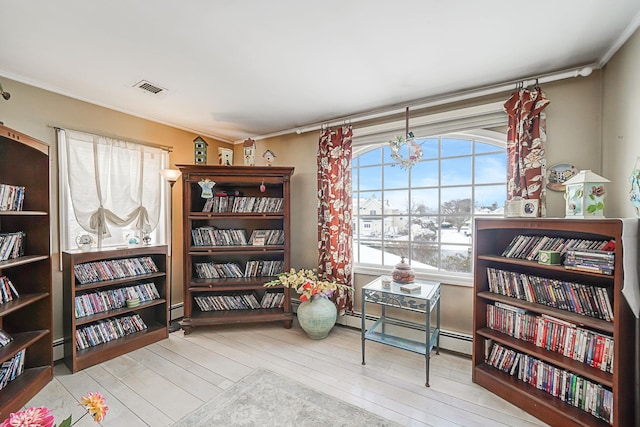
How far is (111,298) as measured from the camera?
2.67m

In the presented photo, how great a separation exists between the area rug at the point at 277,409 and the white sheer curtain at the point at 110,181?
2.00 m

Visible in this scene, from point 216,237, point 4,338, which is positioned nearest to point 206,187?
point 216,237

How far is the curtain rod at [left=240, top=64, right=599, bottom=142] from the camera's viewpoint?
2.00 meters

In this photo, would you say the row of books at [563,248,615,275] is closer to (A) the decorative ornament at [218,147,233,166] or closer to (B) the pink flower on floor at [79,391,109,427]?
(B) the pink flower on floor at [79,391,109,427]

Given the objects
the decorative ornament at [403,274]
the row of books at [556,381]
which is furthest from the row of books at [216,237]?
the row of books at [556,381]

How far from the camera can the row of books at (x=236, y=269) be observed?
328 centimetres

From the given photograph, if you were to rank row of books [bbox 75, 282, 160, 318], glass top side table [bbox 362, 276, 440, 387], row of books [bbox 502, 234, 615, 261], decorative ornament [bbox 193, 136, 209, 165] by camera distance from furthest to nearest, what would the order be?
1. decorative ornament [bbox 193, 136, 209, 165]
2. row of books [bbox 75, 282, 160, 318]
3. glass top side table [bbox 362, 276, 440, 387]
4. row of books [bbox 502, 234, 615, 261]

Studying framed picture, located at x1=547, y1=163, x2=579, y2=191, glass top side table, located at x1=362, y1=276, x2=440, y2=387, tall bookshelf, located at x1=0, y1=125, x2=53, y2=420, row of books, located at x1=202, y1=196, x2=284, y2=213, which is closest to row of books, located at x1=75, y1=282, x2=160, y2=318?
tall bookshelf, located at x1=0, y1=125, x2=53, y2=420

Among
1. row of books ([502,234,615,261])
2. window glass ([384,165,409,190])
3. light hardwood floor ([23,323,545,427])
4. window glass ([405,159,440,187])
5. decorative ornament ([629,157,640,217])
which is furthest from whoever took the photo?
window glass ([384,165,409,190])

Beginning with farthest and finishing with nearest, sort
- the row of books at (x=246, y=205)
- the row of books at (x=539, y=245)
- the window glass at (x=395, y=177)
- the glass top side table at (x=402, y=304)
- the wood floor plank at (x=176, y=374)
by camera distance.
Answer: the row of books at (x=246, y=205) → the window glass at (x=395, y=177) → the glass top side table at (x=402, y=304) → the wood floor plank at (x=176, y=374) → the row of books at (x=539, y=245)

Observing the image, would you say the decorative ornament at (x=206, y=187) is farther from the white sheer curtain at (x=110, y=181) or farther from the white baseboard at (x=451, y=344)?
the white baseboard at (x=451, y=344)

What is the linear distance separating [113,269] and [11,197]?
0.98 metres

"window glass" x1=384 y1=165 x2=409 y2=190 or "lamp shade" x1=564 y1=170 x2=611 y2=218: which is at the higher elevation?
"window glass" x1=384 y1=165 x2=409 y2=190

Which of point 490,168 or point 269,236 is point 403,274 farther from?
point 269,236
